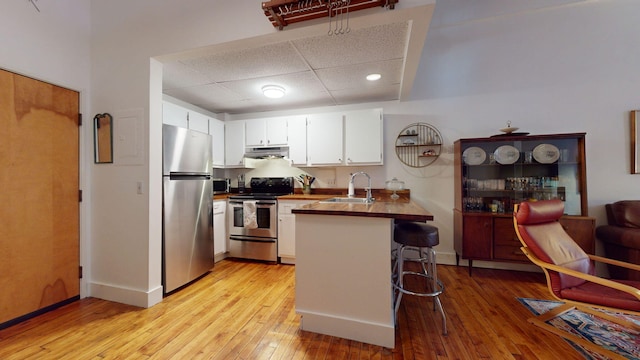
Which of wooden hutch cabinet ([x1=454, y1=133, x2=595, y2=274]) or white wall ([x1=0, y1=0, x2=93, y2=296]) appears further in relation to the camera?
wooden hutch cabinet ([x1=454, y1=133, x2=595, y2=274])

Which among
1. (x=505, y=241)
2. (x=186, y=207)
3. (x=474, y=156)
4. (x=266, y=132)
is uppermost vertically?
(x=266, y=132)

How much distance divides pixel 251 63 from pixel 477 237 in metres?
3.29

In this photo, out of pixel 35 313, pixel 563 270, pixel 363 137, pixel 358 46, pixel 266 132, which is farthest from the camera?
pixel 266 132

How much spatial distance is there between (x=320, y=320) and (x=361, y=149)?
234cm

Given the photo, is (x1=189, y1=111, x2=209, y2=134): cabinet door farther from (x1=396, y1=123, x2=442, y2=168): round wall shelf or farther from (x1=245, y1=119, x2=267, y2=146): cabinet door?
(x1=396, y1=123, x2=442, y2=168): round wall shelf

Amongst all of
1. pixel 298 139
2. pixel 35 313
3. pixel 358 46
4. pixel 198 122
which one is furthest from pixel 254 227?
pixel 358 46

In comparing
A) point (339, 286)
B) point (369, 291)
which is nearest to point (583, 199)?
point (369, 291)

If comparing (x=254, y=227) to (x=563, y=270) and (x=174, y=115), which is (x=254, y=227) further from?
(x=563, y=270)

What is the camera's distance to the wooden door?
6.31 ft

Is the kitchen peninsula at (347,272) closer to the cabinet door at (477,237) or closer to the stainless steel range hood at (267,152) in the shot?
the cabinet door at (477,237)

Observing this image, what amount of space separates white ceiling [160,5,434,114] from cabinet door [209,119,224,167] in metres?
0.36

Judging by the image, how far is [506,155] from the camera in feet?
10.2

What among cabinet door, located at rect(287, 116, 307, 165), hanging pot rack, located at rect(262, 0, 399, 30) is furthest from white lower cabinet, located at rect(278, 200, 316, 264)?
hanging pot rack, located at rect(262, 0, 399, 30)

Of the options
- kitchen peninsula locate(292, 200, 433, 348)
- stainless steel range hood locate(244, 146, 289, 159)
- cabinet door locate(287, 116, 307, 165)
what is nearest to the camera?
kitchen peninsula locate(292, 200, 433, 348)
